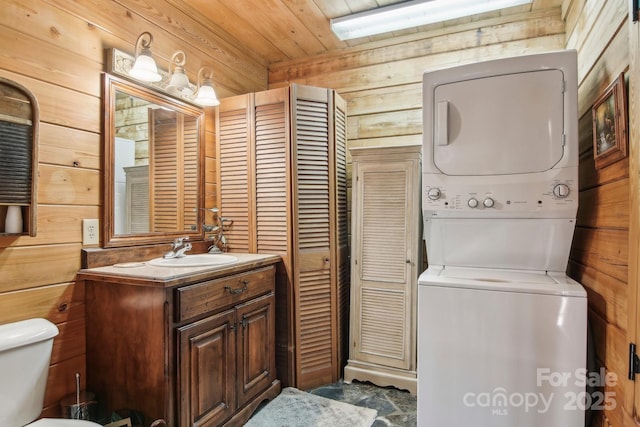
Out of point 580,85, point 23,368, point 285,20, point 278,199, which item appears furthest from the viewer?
point 285,20

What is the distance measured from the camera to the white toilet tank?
3.95 feet

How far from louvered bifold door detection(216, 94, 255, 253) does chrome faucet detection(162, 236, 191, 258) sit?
373mm

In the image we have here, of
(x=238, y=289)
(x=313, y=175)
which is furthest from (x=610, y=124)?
(x=238, y=289)

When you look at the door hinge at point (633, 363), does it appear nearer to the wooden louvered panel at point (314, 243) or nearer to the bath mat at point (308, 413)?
the bath mat at point (308, 413)

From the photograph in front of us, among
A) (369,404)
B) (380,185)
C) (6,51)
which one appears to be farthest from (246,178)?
(369,404)

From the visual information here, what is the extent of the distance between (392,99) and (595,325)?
1913 millimetres

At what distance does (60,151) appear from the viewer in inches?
61.7

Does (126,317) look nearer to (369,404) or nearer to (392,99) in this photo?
(369,404)

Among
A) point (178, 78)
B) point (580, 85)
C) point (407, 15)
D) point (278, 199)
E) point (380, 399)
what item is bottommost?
point (380, 399)

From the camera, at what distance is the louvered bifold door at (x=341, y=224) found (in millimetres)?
2451

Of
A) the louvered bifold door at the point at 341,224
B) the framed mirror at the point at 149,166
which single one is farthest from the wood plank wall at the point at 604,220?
the framed mirror at the point at 149,166

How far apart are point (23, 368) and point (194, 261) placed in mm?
887

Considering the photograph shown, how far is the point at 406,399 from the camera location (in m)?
2.18

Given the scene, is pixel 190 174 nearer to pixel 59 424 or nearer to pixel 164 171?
pixel 164 171
